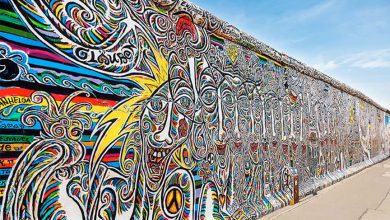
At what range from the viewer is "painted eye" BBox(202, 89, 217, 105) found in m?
3.32

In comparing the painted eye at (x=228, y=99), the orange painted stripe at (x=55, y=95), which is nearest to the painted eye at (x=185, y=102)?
the painted eye at (x=228, y=99)

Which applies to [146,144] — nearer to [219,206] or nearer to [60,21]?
[60,21]

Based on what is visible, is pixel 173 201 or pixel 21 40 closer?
pixel 21 40

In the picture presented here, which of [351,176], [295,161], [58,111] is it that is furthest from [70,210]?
[351,176]

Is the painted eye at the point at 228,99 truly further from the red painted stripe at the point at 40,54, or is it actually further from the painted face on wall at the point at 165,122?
the red painted stripe at the point at 40,54

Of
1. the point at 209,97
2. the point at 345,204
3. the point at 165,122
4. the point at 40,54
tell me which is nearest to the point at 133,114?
the point at 165,122

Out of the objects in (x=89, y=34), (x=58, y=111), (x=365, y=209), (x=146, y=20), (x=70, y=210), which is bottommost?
(x=365, y=209)

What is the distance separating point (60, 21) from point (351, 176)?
876 cm

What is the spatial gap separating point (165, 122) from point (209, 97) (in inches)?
31.3

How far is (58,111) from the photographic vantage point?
195 centimetres

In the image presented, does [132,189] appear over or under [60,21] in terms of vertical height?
under

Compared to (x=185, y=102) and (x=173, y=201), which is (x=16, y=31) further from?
(x=173, y=201)

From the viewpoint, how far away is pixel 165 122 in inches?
110

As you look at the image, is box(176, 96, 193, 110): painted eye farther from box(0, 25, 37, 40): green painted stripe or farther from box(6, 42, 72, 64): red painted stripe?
box(0, 25, 37, 40): green painted stripe
